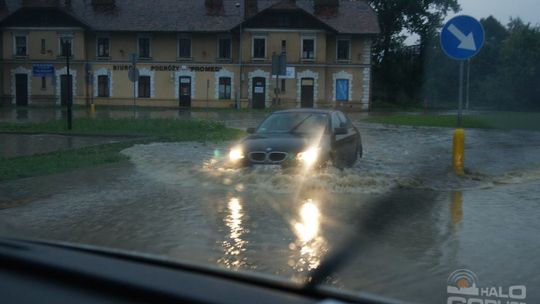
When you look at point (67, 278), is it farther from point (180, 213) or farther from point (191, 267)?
point (180, 213)

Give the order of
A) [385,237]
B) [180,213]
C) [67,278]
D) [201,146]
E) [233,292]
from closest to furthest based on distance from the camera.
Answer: [233,292] → [67,278] → [385,237] → [180,213] → [201,146]

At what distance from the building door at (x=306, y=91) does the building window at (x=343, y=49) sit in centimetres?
355

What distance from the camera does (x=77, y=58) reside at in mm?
58750

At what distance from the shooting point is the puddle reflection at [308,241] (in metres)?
6.47

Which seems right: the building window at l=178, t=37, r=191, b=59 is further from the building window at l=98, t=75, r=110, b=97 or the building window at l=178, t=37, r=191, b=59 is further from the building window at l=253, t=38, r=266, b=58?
the building window at l=98, t=75, r=110, b=97

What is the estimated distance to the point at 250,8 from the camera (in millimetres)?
59844

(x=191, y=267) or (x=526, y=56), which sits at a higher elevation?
(x=526, y=56)

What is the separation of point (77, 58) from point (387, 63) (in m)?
30.9

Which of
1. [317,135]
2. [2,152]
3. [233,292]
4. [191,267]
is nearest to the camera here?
[233,292]

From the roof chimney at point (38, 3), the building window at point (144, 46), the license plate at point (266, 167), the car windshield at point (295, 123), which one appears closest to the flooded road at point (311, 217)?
the license plate at point (266, 167)

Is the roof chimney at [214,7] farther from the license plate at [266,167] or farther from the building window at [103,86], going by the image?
the license plate at [266,167]

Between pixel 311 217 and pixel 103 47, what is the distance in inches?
2111

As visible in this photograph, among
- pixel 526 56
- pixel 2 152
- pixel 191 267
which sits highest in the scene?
pixel 526 56

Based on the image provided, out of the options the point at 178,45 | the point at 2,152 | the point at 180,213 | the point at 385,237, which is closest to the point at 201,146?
the point at 2,152
